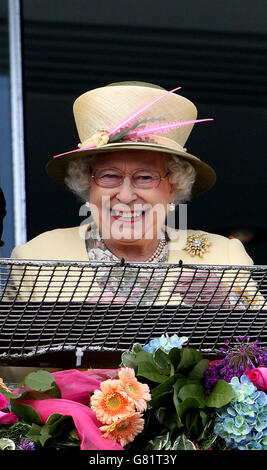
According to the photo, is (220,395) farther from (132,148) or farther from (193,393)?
(132,148)

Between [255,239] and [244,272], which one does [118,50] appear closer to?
[255,239]

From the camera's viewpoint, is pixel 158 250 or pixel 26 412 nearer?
pixel 26 412

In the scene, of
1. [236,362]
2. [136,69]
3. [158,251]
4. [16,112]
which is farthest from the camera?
[136,69]

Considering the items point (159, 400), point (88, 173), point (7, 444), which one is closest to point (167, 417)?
point (159, 400)

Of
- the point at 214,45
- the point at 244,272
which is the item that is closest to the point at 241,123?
the point at 214,45

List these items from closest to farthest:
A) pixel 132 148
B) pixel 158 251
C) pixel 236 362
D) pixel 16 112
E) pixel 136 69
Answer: pixel 236 362 < pixel 132 148 < pixel 158 251 < pixel 16 112 < pixel 136 69

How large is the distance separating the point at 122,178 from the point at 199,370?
110 centimetres

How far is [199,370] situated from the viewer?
57.7 inches

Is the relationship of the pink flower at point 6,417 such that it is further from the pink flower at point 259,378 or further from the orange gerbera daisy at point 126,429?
the pink flower at point 259,378

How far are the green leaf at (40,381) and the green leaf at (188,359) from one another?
202 mm

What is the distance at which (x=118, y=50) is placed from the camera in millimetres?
4039

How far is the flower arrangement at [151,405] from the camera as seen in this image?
1.39 metres

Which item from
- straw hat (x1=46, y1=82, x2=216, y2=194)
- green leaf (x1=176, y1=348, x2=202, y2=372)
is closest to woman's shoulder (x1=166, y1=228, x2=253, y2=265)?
straw hat (x1=46, y1=82, x2=216, y2=194)

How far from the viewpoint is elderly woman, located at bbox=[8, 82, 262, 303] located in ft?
7.97
